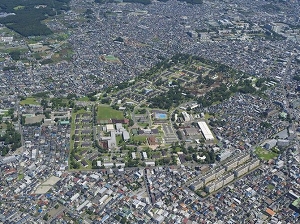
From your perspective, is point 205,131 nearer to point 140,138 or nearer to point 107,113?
point 140,138

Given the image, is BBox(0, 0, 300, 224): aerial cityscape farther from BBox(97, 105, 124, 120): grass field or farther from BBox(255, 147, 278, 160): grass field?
BBox(97, 105, 124, 120): grass field

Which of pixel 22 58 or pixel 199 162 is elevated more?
pixel 199 162

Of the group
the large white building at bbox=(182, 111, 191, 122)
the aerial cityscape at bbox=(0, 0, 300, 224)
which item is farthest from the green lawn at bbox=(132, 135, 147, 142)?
the large white building at bbox=(182, 111, 191, 122)

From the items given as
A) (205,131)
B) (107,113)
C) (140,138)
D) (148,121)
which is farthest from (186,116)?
(107,113)

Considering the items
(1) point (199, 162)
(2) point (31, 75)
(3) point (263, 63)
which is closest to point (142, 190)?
(1) point (199, 162)

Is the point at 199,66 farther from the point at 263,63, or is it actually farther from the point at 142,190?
the point at 142,190
